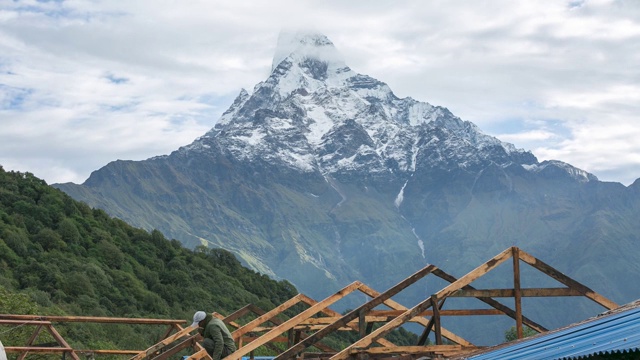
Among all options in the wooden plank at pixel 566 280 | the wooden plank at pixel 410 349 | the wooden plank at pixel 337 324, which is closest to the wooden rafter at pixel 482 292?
the wooden plank at pixel 566 280

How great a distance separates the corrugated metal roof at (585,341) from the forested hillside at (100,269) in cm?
2757

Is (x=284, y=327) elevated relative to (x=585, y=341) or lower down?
lower down

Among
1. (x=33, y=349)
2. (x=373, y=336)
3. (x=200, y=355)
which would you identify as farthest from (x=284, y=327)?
(x=33, y=349)

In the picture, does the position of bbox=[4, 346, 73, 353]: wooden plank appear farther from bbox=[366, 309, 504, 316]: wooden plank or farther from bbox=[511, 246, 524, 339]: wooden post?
bbox=[511, 246, 524, 339]: wooden post

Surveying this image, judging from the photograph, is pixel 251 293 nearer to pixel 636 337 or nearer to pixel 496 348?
pixel 496 348

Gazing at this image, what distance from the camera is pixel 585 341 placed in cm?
1341

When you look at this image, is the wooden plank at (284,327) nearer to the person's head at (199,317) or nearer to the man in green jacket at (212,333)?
the man in green jacket at (212,333)

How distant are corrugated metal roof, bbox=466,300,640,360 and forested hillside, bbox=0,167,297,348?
2757cm

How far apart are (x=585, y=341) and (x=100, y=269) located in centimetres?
4979

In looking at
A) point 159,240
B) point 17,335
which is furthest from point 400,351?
point 159,240

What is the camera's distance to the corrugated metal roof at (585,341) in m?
12.4

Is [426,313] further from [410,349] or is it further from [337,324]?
[337,324]

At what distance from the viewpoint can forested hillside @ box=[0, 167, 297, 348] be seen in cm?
5291

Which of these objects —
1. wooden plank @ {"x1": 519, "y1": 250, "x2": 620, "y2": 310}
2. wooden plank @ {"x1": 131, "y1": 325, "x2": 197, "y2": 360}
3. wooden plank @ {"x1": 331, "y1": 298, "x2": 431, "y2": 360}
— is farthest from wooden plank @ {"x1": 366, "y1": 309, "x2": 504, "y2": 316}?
wooden plank @ {"x1": 131, "y1": 325, "x2": 197, "y2": 360}
